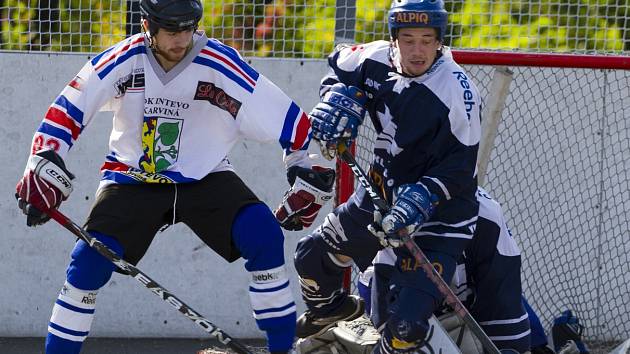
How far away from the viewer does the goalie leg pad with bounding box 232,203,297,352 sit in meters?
4.56

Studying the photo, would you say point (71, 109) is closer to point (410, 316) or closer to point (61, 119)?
point (61, 119)

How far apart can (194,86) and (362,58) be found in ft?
2.16

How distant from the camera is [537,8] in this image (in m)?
6.50

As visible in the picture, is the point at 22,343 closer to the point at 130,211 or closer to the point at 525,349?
the point at 130,211

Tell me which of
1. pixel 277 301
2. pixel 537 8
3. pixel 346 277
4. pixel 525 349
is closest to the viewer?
pixel 277 301

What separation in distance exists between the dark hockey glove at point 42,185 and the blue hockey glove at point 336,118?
3.06 feet

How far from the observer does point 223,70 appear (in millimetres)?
4633

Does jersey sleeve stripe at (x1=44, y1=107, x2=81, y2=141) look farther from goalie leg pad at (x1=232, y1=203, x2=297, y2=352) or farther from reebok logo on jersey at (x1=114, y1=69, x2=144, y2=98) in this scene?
goalie leg pad at (x1=232, y1=203, x2=297, y2=352)

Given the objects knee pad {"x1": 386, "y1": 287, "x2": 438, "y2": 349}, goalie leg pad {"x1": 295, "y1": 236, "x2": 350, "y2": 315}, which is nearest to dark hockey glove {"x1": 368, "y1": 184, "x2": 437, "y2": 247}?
knee pad {"x1": 386, "y1": 287, "x2": 438, "y2": 349}

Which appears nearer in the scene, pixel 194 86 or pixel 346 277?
pixel 194 86

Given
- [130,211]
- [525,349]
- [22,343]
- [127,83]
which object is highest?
[127,83]

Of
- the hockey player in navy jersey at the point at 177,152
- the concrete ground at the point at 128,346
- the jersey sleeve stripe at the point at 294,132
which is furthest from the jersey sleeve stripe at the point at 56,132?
the concrete ground at the point at 128,346

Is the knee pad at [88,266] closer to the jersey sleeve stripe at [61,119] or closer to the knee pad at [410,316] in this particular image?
the jersey sleeve stripe at [61,119]

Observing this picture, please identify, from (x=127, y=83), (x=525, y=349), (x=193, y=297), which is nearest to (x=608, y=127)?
(x=525, y=349)
